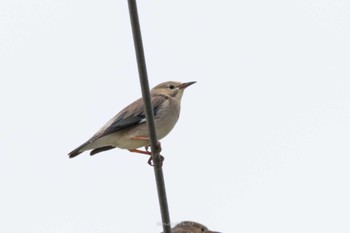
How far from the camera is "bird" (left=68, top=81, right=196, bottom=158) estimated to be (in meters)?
10.7

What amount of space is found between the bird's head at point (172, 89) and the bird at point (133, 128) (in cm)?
26

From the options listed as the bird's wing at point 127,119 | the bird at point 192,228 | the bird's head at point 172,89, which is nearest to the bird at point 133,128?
the bird's wing at point 127,119

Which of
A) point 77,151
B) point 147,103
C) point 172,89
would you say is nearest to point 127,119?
point 77,151

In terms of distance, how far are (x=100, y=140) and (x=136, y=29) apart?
4.41 meters

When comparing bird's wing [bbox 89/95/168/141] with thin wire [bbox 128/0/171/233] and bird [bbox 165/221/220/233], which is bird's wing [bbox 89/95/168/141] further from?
thin wire [bbox 128/0/171/233]

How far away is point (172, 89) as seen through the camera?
1157 cm

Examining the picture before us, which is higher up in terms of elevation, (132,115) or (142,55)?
(142,55)

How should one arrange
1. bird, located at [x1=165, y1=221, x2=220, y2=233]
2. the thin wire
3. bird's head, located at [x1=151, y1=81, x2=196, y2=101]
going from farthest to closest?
bird, located at [x1=165, y1=221, x2=220, y2=233], bird's head, located at [x1=151, y1=81, x2=196, y2=101], the thin wire

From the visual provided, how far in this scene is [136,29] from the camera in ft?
21.5

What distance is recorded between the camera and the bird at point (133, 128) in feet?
35.1

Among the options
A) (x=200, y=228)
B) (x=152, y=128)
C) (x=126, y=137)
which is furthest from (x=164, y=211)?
(x=200, y=228)

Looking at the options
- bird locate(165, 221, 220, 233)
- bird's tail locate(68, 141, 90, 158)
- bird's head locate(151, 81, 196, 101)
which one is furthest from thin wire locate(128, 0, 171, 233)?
bird locate(165, 221, 220, 233)

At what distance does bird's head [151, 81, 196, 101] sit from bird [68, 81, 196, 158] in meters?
0.26

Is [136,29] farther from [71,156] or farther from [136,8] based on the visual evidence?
[71,156]
